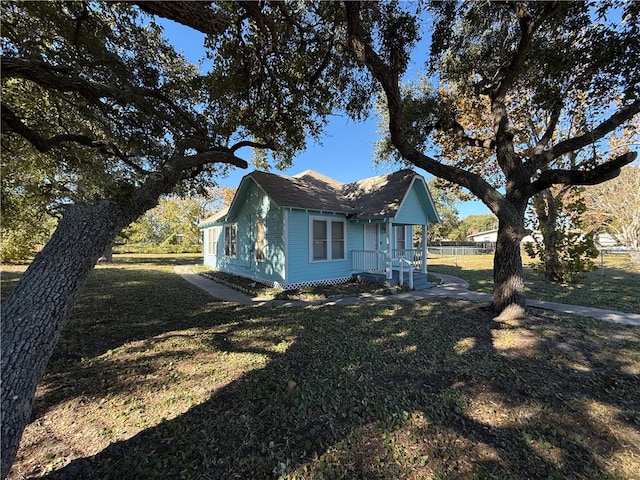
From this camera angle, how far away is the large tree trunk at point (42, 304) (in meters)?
1.95

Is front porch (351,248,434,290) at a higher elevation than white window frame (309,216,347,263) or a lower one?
lower

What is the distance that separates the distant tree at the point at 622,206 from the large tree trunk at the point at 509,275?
813 inches

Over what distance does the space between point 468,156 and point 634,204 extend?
18.3m

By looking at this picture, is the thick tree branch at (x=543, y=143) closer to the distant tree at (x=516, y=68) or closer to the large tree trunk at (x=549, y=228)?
Result: the distant tree at (x=516, y=68)

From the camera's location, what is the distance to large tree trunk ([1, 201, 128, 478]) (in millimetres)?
1950

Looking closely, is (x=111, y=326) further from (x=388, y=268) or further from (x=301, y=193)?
(x=388, y=268)

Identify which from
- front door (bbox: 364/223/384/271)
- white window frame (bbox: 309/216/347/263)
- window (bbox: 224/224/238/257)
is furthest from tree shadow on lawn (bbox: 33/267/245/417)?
front door (bbox: 364/223/384/271)

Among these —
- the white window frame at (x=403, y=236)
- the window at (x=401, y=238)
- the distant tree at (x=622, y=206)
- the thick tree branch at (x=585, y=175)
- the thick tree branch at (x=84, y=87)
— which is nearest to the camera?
the thick tree branch at (x=84, y=87)

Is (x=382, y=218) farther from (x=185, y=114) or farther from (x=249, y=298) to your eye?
(x=185, y=114)

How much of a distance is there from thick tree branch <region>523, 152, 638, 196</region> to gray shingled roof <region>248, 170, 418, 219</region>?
15.4ft

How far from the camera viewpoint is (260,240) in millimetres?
11812

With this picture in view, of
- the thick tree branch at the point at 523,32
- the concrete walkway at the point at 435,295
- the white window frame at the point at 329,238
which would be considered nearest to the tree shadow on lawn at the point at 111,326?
the concrete walkway at the point at 435,295

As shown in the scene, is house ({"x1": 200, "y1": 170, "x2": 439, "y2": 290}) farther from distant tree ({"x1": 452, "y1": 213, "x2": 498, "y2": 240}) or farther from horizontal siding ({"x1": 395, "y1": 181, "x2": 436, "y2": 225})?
distant tree ({"x1": 452, "y1": 213, "x2": 498, "y2": 240})

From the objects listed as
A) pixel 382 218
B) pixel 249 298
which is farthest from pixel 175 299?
pixel 382 218
